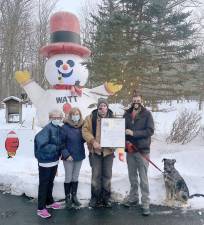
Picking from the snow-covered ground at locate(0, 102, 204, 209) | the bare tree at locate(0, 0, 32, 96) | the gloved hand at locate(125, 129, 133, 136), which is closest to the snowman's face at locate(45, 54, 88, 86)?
the snow-covered ground at locate(0, 102, 204, 209)

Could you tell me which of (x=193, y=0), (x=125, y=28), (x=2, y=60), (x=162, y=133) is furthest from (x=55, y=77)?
(x=2, y=60)

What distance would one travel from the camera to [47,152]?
472 cm

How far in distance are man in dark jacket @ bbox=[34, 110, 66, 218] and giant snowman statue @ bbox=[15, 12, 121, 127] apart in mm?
4270

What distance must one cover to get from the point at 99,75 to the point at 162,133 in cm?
295

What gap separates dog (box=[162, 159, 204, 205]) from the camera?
16.6 feet

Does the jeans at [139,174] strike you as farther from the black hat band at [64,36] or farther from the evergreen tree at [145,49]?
the black hat band at [64,36]

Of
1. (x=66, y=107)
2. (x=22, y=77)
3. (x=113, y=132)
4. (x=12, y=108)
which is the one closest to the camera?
(x=113, y=132)

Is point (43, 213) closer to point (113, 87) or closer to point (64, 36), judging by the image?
point (113, 87)

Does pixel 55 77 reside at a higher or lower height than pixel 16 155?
higher

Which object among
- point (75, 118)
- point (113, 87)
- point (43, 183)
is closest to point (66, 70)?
point (113, 87)

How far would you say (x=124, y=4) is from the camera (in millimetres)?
10094

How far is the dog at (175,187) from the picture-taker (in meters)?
5.06

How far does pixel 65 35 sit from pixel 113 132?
17.4 ft

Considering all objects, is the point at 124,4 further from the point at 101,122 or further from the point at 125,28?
the point at 101,122
